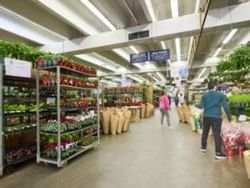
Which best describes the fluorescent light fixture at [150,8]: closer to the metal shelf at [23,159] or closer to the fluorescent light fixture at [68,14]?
the fluorescent light fixture at [68,14]

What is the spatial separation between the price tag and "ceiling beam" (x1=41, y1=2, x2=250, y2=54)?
4.43m

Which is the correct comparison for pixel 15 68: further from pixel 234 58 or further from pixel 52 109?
pixel 234 58

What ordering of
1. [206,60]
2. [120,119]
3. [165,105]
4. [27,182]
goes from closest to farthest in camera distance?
[27,182]
[120,119]
[165,105]
[206,60]

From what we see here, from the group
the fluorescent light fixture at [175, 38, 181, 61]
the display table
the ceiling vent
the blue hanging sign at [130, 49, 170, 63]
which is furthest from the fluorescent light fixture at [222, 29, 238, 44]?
the display table

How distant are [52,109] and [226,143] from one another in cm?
381

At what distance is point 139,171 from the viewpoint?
399cm

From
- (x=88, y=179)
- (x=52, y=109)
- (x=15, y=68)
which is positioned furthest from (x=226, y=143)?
(x=15, y=68)

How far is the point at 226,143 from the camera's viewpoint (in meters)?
4.77

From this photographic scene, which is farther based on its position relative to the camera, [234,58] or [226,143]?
[234,58]

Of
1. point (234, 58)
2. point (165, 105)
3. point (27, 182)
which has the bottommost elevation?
point (27, 182)

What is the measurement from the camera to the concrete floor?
135 inches

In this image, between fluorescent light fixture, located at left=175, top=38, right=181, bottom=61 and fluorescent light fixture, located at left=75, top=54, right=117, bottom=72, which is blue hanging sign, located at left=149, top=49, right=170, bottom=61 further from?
fluorescent light fixture, located at left=75, top=54, right=117, bottom=72

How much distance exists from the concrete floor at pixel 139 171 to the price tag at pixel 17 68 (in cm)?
181

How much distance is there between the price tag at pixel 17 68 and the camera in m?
3.88
